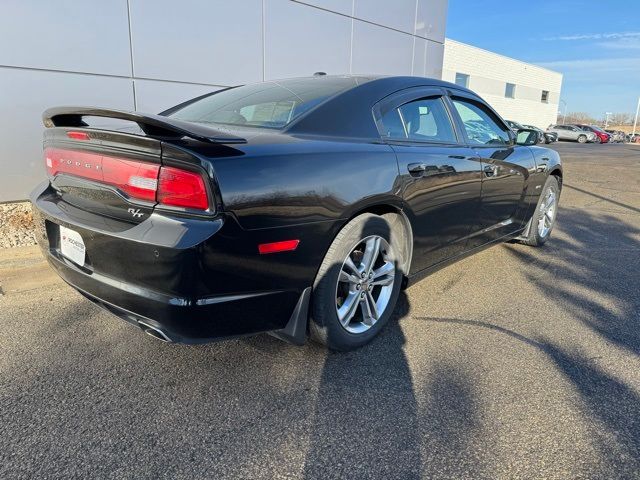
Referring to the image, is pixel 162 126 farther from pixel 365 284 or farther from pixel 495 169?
pixel 495 169

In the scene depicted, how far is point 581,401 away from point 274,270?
1.65m

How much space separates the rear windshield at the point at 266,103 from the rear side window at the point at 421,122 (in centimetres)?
35

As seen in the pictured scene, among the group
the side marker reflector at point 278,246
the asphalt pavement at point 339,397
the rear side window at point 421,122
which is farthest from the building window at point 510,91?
the side marker reflector at point 278,246

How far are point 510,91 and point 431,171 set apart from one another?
42.4m

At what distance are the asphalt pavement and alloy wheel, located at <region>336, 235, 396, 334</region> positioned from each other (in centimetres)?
20

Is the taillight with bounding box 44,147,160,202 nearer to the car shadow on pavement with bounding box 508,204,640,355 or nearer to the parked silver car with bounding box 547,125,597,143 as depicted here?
the car shadow on pavement with bounding box 508,204,640,355

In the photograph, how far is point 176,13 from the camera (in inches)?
249

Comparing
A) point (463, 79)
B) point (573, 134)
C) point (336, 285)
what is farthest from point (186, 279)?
point (573, 134)

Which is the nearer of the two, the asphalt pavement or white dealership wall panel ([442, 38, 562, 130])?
the asphalt pavement

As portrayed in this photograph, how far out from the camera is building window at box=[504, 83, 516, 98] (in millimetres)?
39656

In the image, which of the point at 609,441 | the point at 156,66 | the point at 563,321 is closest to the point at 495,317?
the point at 563,321

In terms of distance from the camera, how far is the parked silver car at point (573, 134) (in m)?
41.6

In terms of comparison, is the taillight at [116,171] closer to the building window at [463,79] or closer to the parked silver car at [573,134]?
the building window at [463,79]

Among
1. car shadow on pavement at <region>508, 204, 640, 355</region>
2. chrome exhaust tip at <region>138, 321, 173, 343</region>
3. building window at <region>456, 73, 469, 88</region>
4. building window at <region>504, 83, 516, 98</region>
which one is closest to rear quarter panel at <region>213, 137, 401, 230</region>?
chrome exhaust tip at <region>138, 321, 173, 343</region>
